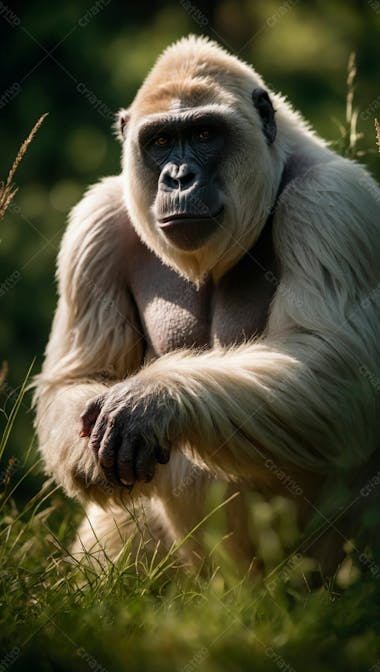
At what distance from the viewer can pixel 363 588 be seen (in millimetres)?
3467

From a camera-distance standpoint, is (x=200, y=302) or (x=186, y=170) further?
(x=200, y=302)

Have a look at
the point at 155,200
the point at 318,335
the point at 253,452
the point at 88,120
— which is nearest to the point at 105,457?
the point at 253,452

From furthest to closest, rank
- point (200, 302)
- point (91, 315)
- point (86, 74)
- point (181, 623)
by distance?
point (86, 74)
point (91, 315)
point (200, 302)
point (181, 623)

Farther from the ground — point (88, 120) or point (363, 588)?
point (88, 120)

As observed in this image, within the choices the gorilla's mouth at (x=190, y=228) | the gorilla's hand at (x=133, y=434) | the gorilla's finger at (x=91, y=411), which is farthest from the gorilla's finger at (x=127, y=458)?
the gorilla's mouth at (x=190, y=228)

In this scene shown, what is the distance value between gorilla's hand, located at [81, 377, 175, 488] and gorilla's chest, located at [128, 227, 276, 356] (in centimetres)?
74

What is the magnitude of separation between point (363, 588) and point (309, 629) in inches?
11.5

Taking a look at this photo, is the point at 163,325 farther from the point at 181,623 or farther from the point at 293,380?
the point at 181,623

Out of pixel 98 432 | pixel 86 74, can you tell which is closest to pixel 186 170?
pixel 98 432

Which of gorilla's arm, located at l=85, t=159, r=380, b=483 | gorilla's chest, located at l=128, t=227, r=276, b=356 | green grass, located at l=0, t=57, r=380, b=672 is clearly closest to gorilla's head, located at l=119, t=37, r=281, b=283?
gorilla's chest, located at l=128, t=227, r=276, b=356

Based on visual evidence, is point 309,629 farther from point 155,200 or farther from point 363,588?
point 155,200

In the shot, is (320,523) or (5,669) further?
(320,523)

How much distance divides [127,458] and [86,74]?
8271 millimetres

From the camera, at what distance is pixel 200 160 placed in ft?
15.6
